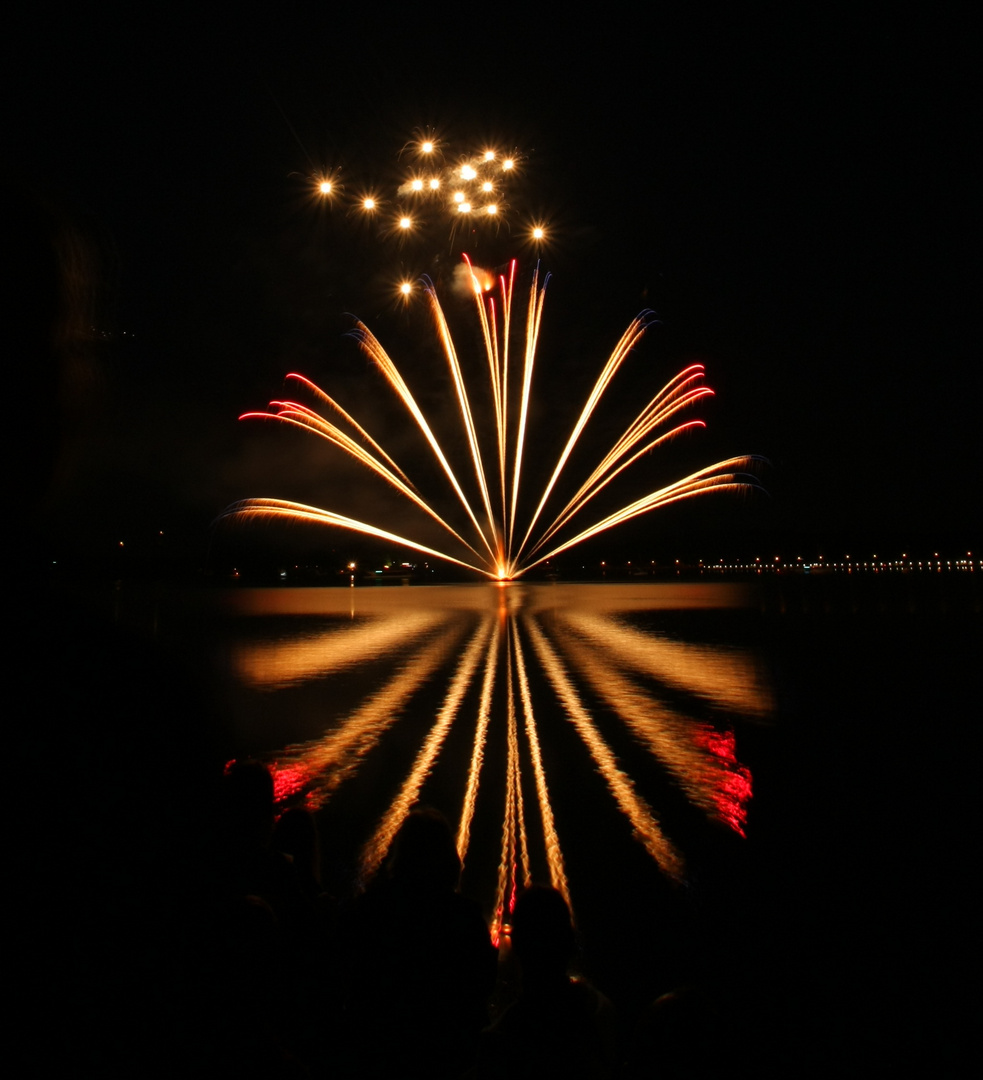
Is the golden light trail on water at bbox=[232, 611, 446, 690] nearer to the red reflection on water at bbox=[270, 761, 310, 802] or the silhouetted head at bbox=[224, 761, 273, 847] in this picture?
the red reflection on water at bbox=[270, 761, 310, 802]

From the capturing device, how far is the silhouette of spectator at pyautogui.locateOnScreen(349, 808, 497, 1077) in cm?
233

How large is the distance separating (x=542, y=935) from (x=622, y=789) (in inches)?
176

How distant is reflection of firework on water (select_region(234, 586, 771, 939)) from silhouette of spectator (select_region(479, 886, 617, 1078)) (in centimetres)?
184

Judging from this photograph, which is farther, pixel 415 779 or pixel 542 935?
pixel 415 779

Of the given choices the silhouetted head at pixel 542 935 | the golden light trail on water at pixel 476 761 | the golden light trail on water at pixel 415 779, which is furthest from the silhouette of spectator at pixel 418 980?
the golden light trail on water at pixel 415 779

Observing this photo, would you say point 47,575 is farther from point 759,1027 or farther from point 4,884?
point 759,1027

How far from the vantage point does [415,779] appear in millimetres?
6867

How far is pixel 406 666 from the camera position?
14320mm

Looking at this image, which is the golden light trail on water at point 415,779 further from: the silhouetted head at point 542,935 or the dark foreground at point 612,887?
the silhouetted head at point 542,935

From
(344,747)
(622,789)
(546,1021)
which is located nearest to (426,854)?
(546,1021)

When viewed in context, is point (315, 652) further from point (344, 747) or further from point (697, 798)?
point (697, 798)

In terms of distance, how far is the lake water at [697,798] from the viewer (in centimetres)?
363

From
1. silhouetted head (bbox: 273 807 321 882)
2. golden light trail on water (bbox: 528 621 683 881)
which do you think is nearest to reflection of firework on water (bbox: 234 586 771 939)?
golden light trail on water (bbox: 528 621 683 881)

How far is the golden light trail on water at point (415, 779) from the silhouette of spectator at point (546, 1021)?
8.42ft
